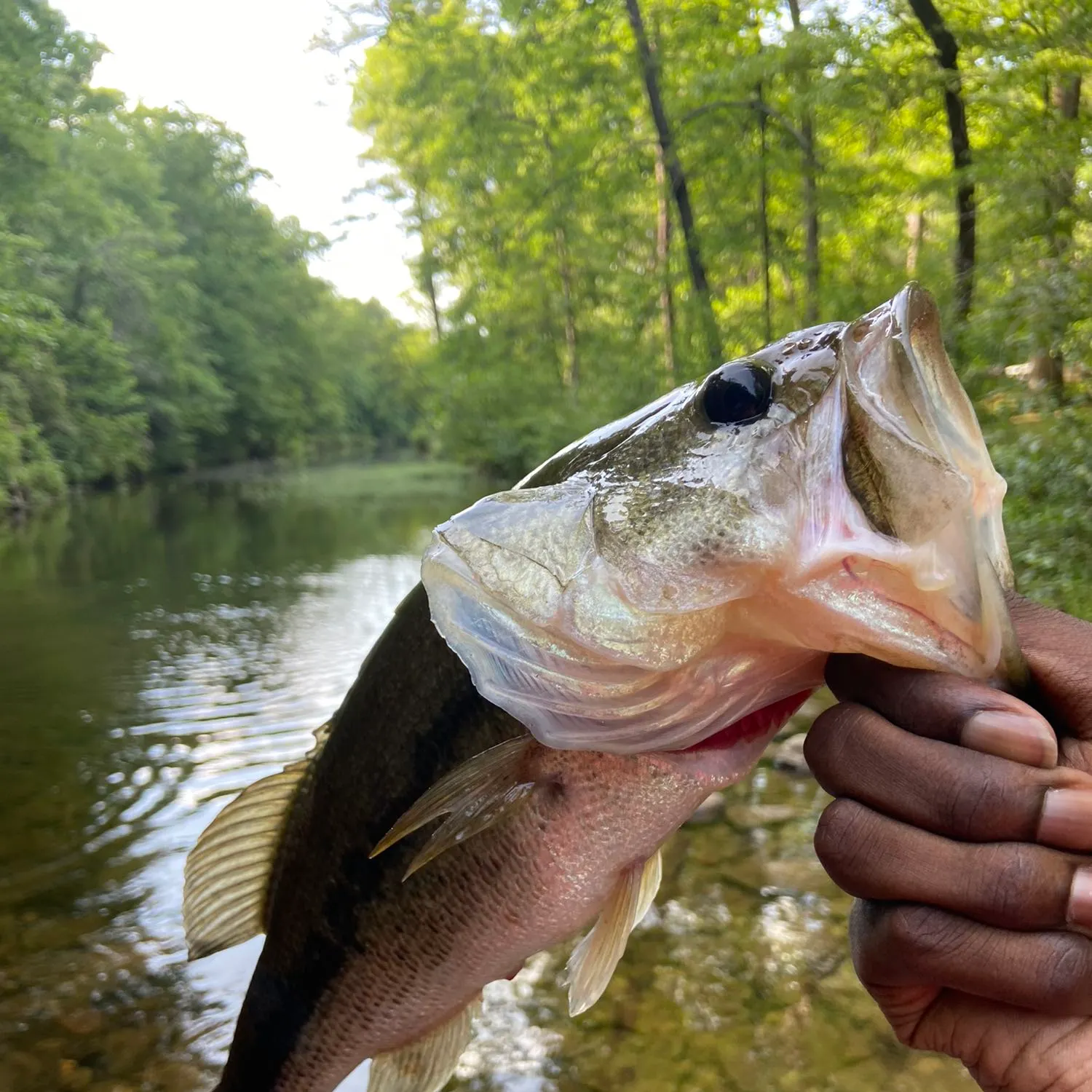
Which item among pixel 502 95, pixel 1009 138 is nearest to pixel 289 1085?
pixel 1009 138

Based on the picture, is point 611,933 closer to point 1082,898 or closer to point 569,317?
point 1082,898

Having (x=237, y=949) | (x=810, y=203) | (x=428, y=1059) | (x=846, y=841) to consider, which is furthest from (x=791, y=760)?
(x=810, y=203)

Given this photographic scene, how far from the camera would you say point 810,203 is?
977 cm

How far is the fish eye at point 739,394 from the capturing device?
98 cm

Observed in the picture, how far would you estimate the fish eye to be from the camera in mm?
982

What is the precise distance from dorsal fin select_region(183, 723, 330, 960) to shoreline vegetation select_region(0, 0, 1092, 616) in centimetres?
473

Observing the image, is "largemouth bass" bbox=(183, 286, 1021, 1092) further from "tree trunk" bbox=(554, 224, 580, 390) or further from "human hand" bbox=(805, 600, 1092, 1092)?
"tree trunk" bbox=(554, 224, 580, 390)

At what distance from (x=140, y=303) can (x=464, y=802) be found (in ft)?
99.5

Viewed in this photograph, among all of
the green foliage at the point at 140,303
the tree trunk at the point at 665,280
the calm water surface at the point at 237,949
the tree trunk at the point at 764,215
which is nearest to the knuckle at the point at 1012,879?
the calm water surface at the point at 237,949

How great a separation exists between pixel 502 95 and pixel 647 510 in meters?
15.4

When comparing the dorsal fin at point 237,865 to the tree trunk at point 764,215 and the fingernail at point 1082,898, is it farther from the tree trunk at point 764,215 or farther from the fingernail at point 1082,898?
the tree trunk at point 764,215

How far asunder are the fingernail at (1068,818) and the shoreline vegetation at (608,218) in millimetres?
4505

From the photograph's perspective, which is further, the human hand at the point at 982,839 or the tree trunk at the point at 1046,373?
the tree trunk at the point at 1046,373

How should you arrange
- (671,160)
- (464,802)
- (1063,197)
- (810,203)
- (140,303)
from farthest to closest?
(140,303) → (671,160) → (810,203) → (1063,197) → (464,802)
